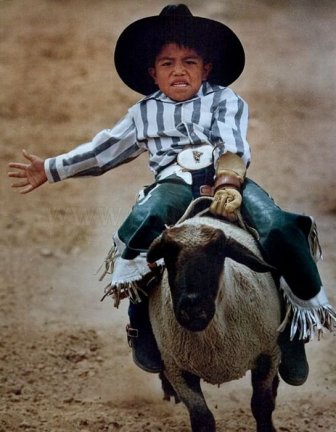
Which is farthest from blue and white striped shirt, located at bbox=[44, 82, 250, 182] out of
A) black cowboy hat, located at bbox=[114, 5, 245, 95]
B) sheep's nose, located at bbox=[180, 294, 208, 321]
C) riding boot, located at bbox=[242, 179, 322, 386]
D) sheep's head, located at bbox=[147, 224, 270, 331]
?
sheep's nose, located at bbox=[180, 294, 208, 321]

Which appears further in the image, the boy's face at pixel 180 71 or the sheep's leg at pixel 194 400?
the boy's face at pixel 180 71

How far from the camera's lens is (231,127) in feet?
12.6

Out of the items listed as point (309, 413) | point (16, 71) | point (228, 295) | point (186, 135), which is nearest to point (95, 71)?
point (16, 71)

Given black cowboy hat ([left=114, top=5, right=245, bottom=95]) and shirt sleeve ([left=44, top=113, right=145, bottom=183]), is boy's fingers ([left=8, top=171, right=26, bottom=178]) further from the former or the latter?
black cowboy hat ([left=114, top=5, right=245, bottom=95])

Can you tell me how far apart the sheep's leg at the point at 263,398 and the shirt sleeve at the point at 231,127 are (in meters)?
0.81

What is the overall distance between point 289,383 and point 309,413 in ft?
0.94

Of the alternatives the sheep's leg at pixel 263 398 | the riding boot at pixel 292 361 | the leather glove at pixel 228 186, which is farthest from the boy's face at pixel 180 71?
the sheep's leg at pixel 263 398

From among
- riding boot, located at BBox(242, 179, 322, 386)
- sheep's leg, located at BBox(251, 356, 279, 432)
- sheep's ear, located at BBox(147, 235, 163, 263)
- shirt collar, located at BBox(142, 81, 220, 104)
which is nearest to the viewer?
sheep's ear, located at BBox(147, 235, 163, 263)

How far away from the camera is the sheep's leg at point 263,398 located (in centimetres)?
381

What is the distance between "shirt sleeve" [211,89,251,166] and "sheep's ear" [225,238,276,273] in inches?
17.7

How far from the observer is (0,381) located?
4.32m

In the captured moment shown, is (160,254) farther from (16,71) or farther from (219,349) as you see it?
(16,71)

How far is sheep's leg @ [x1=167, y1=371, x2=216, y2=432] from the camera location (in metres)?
3.70

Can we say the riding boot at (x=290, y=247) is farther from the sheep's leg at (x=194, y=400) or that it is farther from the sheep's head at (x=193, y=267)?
the sheep's leg at (x=194, y=400)
